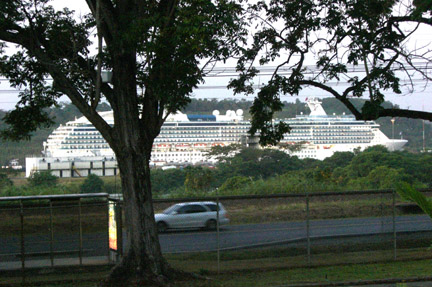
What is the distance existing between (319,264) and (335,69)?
5.49m

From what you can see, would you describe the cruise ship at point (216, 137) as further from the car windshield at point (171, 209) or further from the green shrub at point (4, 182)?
the car windshield at point (171, 209)

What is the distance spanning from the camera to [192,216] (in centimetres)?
1305

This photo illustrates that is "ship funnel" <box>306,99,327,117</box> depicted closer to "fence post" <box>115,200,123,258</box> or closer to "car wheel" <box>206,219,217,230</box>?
"car wheel" <box>206,219,217,230</box>

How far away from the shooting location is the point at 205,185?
87.9 ft

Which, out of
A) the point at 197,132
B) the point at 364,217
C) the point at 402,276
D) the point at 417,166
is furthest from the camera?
the point at 197,132

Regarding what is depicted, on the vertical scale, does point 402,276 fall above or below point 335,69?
below

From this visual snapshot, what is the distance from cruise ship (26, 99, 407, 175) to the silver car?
1187 inches

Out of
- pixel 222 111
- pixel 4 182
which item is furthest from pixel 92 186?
pixel 222 111

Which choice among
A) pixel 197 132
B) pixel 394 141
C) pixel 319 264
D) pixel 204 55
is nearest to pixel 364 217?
pixel 319 264

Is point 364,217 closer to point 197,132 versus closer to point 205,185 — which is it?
point 205,185

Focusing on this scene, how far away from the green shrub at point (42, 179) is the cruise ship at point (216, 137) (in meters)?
13.2

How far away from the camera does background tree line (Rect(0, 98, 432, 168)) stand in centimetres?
4241

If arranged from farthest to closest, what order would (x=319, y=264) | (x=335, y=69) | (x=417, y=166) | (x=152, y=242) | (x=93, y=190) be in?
(x=417, y=166) < (x=93, y=190) < (x=335, y=69) < (x=319, y=264) < (x=152, y=242)

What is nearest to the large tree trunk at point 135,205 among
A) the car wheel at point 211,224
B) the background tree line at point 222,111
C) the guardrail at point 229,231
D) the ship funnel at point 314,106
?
the guardrail at point 229,231
